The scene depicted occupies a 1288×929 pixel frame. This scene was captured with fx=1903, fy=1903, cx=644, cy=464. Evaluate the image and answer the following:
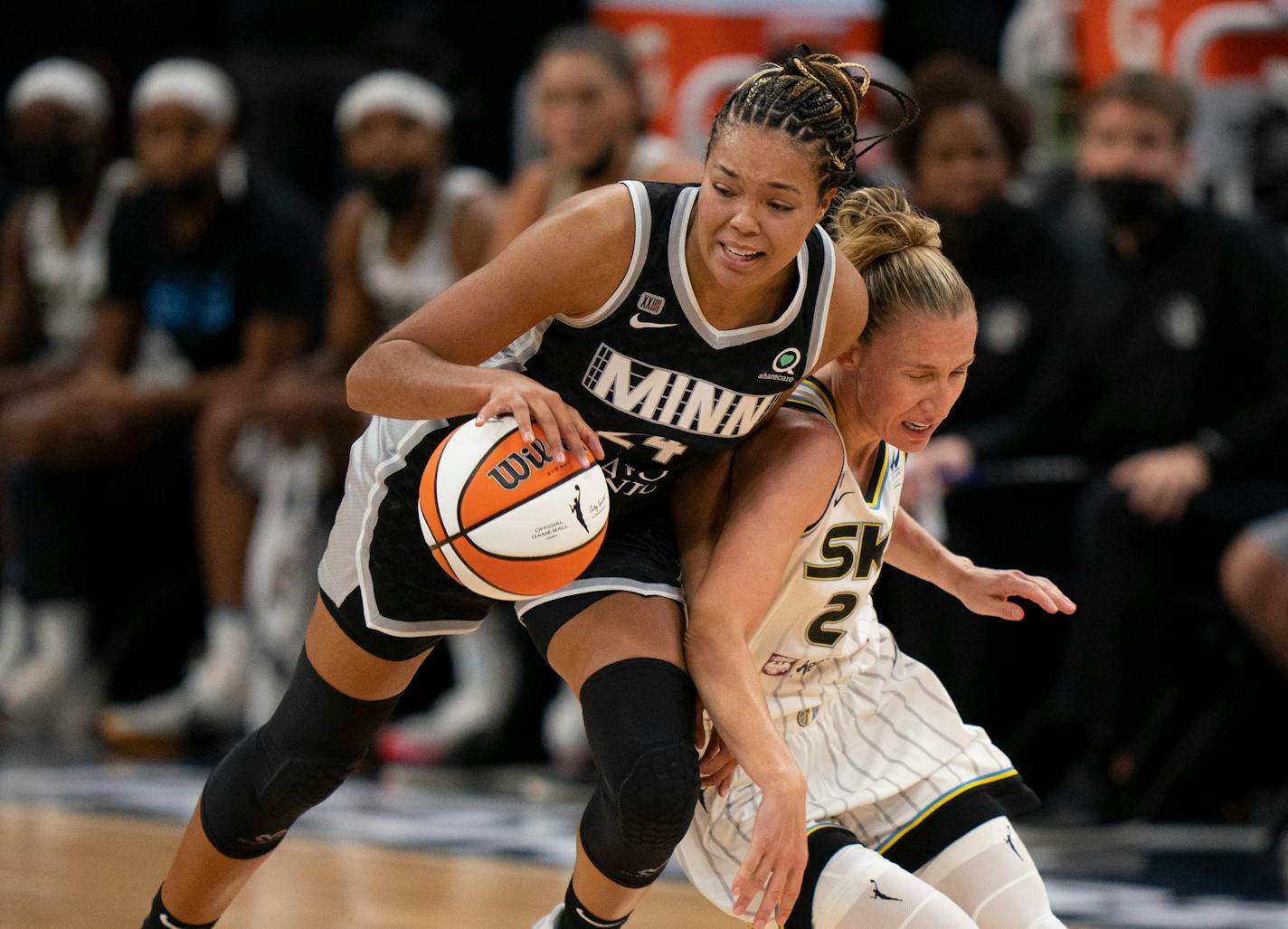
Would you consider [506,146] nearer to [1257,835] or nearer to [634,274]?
[1257,835]

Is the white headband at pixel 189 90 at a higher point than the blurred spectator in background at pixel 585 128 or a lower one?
lower

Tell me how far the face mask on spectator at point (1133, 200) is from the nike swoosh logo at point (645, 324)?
250 centimetres

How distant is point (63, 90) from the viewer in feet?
23.5

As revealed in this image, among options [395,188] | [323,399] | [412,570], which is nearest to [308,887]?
[412,570]

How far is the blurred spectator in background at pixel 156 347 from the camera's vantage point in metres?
6.55

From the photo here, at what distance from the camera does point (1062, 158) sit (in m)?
6.42

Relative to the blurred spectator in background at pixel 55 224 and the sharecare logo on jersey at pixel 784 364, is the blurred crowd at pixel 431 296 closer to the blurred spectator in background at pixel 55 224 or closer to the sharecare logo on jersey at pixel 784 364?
the blurred spectator in background at pixel 55 224

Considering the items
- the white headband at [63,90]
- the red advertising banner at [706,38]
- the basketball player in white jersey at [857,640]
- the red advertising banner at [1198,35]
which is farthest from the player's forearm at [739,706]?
the white headband at [63,90]

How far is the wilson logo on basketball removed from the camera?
2512mm

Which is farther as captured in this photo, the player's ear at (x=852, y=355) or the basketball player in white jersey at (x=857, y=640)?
the player's ear at (x=852, y=355)

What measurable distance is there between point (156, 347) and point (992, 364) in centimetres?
317

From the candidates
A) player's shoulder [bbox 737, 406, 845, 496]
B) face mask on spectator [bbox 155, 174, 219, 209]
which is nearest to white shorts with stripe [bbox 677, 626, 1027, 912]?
player's shoulder [bbox 737, 406, 845, 496]

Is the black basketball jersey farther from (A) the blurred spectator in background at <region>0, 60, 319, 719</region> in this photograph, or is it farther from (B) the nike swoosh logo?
(A) the blurred spectator in background at <region>0, 60, 319, 719</region>

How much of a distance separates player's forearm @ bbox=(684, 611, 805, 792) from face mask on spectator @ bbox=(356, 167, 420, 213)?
12.2 feet
